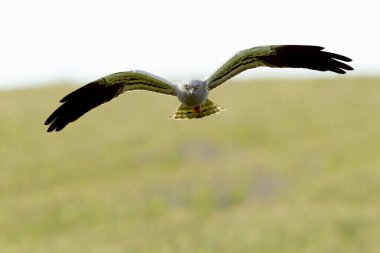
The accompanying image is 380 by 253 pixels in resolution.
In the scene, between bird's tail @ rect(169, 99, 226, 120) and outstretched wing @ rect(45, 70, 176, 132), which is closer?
bird's tail @ rect(169, 99, 226, 120)

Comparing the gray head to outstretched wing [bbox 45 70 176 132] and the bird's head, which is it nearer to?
the bird's head

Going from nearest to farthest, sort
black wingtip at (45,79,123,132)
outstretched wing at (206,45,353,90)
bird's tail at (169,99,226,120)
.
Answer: outstretched wing at (206,45,353,90) < bird's tail at (169,99,226,120) < black wingtip at (45,79,123,132)

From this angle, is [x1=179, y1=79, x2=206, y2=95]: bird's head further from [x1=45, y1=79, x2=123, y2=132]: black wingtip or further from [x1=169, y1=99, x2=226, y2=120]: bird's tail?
[x1=45, y1=79, x2=123, y2=132]: black wingtip

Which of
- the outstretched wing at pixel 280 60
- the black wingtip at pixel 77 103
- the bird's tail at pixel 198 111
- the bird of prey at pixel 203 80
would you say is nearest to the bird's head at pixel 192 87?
the bird of prey at pixel 203 80

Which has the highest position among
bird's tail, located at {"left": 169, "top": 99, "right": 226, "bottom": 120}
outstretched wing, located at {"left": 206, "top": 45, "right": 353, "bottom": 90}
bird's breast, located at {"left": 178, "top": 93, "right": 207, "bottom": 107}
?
outstretched wing, located at {"left": 206, "top": 45, "right": 353, "bottom": 90}

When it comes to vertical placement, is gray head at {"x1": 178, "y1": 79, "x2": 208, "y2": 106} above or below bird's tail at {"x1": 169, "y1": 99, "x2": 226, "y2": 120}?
above

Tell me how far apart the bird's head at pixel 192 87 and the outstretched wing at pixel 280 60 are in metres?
0.39

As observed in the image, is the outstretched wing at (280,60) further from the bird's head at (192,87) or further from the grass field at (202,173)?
the grass field at (202,173)

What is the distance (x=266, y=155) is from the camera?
62094 mm

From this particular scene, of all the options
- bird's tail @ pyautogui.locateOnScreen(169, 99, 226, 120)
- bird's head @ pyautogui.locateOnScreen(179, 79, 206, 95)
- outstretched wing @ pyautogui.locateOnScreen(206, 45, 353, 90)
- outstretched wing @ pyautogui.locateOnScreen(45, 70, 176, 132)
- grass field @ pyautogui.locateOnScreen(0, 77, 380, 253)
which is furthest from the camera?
grass field @ pyautogui.locateOnScreen(0, 77, 380, 253)

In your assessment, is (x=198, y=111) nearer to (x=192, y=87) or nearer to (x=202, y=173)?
(x=192, y=87)

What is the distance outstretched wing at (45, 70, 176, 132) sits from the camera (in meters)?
13.5

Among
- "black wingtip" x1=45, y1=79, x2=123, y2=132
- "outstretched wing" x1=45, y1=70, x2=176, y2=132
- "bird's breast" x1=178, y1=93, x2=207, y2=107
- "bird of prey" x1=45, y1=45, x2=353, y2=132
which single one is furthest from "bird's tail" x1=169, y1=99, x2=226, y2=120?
"black wingtip" x1=45, y1=79, x2=123, y2=132

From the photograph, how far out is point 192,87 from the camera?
41.3 ft
